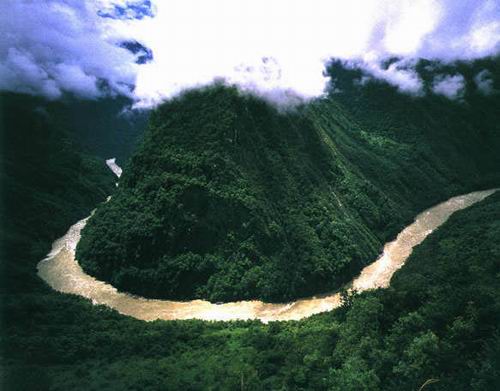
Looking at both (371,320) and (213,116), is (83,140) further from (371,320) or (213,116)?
(371,320)

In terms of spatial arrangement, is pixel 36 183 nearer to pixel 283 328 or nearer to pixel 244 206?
pixel 244 206

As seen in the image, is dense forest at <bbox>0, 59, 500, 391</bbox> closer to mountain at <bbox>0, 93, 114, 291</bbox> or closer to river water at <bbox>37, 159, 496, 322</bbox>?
mountain at <bbox>0, 93, 114, 291</bbox>

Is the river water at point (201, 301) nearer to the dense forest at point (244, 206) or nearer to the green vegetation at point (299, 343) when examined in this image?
the dense forest at point (244, 206)

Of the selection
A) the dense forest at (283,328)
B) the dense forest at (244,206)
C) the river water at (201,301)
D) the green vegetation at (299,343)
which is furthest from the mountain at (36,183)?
the green vegetation at (299,343)

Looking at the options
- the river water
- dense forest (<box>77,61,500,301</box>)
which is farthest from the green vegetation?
dense forest (<box>77,61,500,301</box>)

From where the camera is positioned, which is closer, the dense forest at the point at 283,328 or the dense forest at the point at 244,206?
the dense forest at the point at 283,328

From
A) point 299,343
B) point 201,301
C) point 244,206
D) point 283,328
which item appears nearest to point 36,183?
point 244,206

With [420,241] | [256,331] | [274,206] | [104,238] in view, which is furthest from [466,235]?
[104,238]
